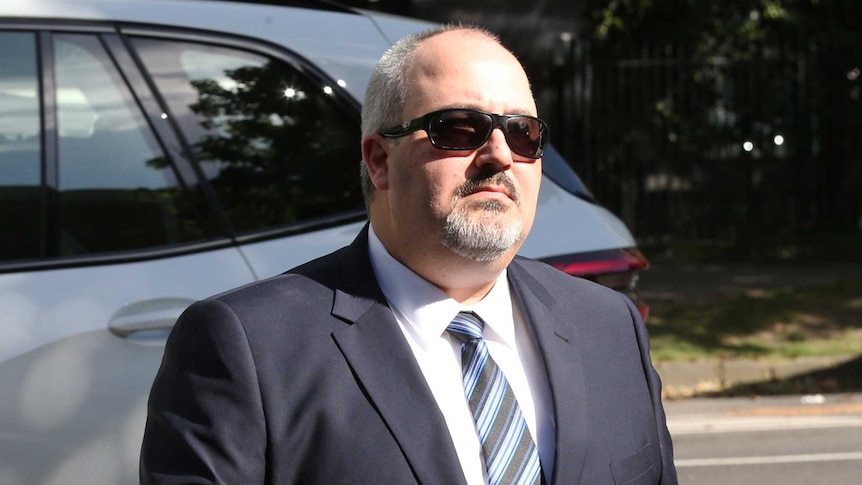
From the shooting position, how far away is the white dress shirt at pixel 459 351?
186 centimetres

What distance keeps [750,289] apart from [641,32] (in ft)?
13.2

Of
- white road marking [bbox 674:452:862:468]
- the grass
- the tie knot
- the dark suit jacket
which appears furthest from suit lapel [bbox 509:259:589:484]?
the grass

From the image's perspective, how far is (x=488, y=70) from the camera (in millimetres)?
1911

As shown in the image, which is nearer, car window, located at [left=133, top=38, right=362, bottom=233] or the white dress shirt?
the white dress shirt

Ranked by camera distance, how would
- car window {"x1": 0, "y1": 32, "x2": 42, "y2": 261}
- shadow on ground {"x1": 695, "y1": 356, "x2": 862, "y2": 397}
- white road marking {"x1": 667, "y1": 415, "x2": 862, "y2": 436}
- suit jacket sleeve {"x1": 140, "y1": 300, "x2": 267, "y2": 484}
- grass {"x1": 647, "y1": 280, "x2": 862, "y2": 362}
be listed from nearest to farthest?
suit jacket sleeve {"x1": 140, "y1": 300, "x2": 267, "y2": 484} → car window {"x1": 0, "y1": 32, "x2": 42, "y2": 261} → white road marking {"x1": 667, "y1": 415, "x2": 862, "y2": 436} → shadow on ground {"x1": 695, "y1": 356, "x2": 862, "y2": 397} → grass {"x1": 647, "y1": 280, "x2": 862, "y2": 362}

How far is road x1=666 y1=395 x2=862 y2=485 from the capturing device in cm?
582

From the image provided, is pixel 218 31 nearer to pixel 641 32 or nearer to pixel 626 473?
pixel 626 473

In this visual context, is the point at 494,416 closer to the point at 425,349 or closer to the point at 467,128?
the point at 425,349

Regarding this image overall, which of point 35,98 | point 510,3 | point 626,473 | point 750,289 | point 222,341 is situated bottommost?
point 750,289

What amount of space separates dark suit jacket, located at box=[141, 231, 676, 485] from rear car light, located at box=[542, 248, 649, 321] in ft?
3.73

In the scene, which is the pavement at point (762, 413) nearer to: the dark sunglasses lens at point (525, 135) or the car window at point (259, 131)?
the car window at point (259, 131)

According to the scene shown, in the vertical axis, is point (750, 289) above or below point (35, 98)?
below


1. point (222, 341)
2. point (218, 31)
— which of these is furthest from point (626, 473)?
point (218, 31)

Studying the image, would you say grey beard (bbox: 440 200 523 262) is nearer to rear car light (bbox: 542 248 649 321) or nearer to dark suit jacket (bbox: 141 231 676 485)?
dark suit jacket (bbox: 141 231 676 485)
